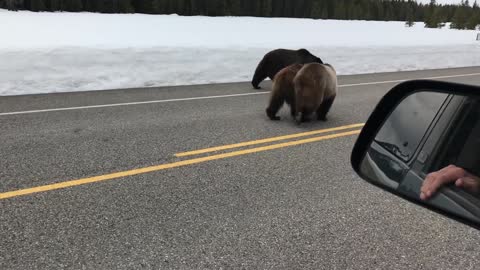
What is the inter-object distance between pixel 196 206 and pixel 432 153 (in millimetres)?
2634

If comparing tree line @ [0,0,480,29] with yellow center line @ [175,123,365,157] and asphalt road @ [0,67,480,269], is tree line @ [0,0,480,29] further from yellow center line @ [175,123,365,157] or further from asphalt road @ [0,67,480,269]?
yellow center line @ [175,123,365,157]

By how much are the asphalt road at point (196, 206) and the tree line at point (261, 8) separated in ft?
76.8

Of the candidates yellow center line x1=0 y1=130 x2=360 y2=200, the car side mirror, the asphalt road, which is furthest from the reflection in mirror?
yellow center line x1=0 y1=130 x2=360 y2=200

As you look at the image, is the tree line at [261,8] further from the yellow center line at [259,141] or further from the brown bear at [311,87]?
the yellow center line at [259,141]

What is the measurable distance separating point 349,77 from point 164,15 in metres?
21.6

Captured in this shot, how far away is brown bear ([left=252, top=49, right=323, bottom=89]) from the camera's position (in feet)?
29.9

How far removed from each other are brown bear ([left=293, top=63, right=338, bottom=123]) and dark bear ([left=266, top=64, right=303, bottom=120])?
0.12 metres

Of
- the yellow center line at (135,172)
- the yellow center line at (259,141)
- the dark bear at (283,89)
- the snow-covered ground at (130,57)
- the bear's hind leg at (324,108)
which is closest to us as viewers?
the yellow center line at (135,172)

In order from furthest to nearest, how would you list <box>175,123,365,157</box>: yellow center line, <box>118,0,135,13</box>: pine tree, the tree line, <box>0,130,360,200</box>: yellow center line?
<box>118,0,135,13</box>: pine tree, the tree line, <box>175,123,365,157</box>: yellow center line, <box>0,130,360,200</box>: yellow center line

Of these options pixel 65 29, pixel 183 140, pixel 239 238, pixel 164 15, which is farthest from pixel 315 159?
pixel 164 15

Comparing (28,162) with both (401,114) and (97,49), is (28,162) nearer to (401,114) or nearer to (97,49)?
(401,114)

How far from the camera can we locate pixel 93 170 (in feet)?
15.1

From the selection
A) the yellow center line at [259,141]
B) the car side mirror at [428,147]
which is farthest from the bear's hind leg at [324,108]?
the car side mirror at [428,147]

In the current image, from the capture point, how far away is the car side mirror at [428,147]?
1.37 metres
